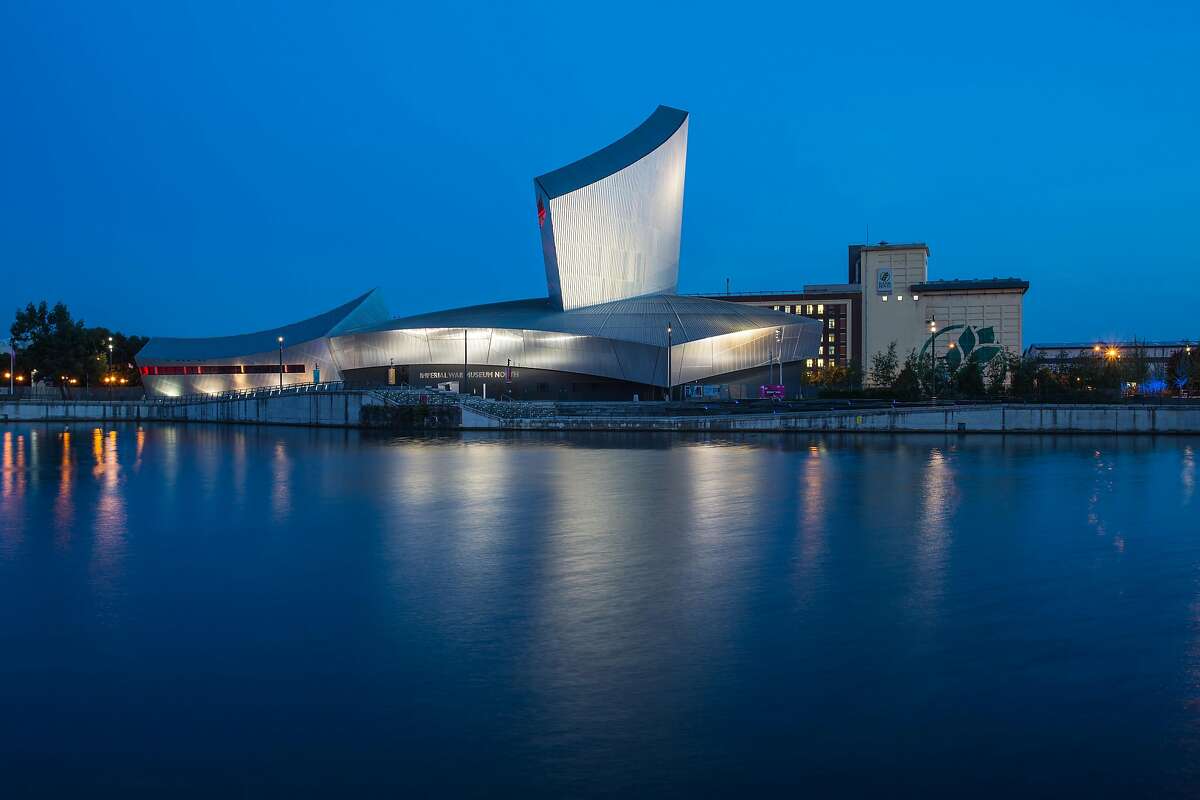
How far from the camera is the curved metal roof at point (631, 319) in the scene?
65.2 metres

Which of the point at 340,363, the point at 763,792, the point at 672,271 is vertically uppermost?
the point at 672,271

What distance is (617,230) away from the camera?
233 feet

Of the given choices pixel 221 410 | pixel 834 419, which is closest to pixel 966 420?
pixel 834 419

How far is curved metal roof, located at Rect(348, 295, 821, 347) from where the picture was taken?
6525cm

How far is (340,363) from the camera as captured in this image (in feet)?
244

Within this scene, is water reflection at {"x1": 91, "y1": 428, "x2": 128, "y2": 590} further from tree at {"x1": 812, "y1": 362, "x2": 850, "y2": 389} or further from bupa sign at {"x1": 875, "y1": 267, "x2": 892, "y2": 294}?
bupa sign at {"x1": 875, "y1": 267, "x2": 892, "y2": 294}

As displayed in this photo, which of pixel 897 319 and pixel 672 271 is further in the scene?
pixel 897 319

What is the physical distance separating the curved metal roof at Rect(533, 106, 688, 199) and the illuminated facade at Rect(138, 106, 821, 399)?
11 cm

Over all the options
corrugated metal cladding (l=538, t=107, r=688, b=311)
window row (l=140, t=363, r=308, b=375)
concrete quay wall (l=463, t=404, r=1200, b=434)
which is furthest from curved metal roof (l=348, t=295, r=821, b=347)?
concrete quay wall (l=463, t=404, r=1200, b=434)

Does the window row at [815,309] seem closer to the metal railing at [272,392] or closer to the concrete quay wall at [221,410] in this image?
the metal railing at [272,392]

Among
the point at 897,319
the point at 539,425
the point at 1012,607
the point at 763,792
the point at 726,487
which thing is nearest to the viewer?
the point at 763,792

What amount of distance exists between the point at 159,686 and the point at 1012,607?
30.5 ft

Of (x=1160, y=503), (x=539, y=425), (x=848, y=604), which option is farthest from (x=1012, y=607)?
(x=539, y=425)

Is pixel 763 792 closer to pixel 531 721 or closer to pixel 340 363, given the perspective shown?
pixel 531 721
